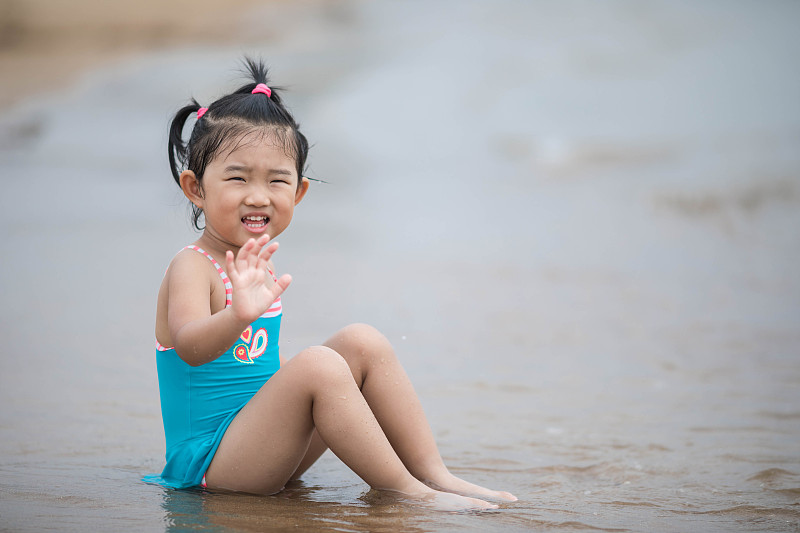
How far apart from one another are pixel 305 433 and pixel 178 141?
941mm

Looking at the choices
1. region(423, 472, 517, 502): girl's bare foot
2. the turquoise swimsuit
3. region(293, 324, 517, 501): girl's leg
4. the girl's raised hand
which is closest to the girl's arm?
the girl's raised hand

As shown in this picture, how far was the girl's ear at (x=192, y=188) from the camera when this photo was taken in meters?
2.24

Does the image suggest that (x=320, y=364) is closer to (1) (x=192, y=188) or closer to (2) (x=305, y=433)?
(2) (x=305, y=433)

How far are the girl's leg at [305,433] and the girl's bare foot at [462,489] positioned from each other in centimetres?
11

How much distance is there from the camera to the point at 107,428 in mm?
3047

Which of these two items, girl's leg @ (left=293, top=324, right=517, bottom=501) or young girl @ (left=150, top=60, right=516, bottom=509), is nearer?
young girl @ (left=150, top=60, right=516, bottom=509)

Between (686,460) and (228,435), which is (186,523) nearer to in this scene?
(228,435)

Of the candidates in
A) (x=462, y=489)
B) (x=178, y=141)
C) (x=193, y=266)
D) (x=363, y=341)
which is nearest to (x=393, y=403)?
(x=363, y=341)

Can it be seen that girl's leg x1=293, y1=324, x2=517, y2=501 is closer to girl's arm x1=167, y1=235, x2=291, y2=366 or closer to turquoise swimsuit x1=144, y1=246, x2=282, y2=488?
turquoise swimsuit x1=144, y1=246, x2=282, y2=488

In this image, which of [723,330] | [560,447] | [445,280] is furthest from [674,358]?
[445,280]

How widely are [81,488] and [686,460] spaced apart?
195 centimetres

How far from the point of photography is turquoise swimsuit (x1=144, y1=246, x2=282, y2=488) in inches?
83.9

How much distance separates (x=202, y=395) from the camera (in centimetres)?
215

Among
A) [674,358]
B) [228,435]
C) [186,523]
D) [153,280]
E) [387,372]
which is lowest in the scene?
[186,523]
